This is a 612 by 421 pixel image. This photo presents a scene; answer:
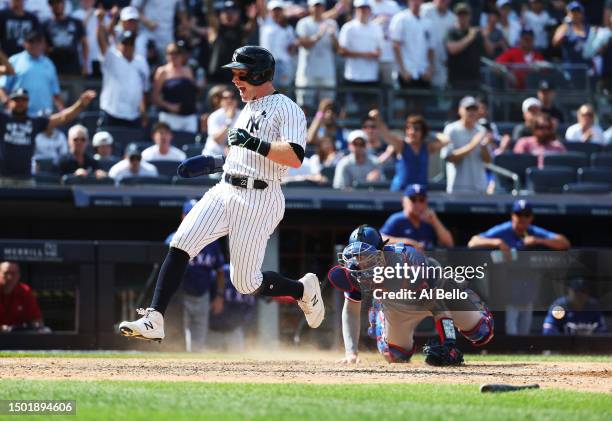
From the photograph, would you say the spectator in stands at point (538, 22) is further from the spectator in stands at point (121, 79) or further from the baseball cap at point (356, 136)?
the spectator in stands at point (121, 79)

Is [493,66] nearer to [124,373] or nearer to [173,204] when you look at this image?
[173,204]

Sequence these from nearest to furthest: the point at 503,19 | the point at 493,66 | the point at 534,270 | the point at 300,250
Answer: the point at 534,270
the point at 300,250
the point at 493,66
the point at 503,19

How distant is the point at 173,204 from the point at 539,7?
6.51 meters

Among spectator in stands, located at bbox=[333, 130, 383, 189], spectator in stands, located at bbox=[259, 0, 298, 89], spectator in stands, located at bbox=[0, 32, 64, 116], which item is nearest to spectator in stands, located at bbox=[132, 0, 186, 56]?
spectator in stands, located at bbox=[259, 0, 298, 89]

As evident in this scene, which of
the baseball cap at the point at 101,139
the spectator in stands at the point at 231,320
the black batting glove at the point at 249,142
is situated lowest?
the spectator in stands at the point at 231,320

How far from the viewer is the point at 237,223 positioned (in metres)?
7.00

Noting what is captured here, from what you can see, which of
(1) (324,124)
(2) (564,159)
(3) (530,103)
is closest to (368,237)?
(1) (324,124)

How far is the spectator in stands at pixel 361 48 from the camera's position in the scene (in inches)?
551

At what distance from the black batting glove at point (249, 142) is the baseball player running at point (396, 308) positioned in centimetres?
143

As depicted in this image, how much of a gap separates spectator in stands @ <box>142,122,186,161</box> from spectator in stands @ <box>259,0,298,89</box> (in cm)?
197

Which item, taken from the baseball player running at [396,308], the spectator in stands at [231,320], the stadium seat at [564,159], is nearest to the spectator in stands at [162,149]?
the spectator in stands at [231,320]

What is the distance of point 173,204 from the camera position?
11.7 meters

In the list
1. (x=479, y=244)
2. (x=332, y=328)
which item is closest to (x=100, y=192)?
(x=332, y=328)

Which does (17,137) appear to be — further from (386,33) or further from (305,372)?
(305,372)
